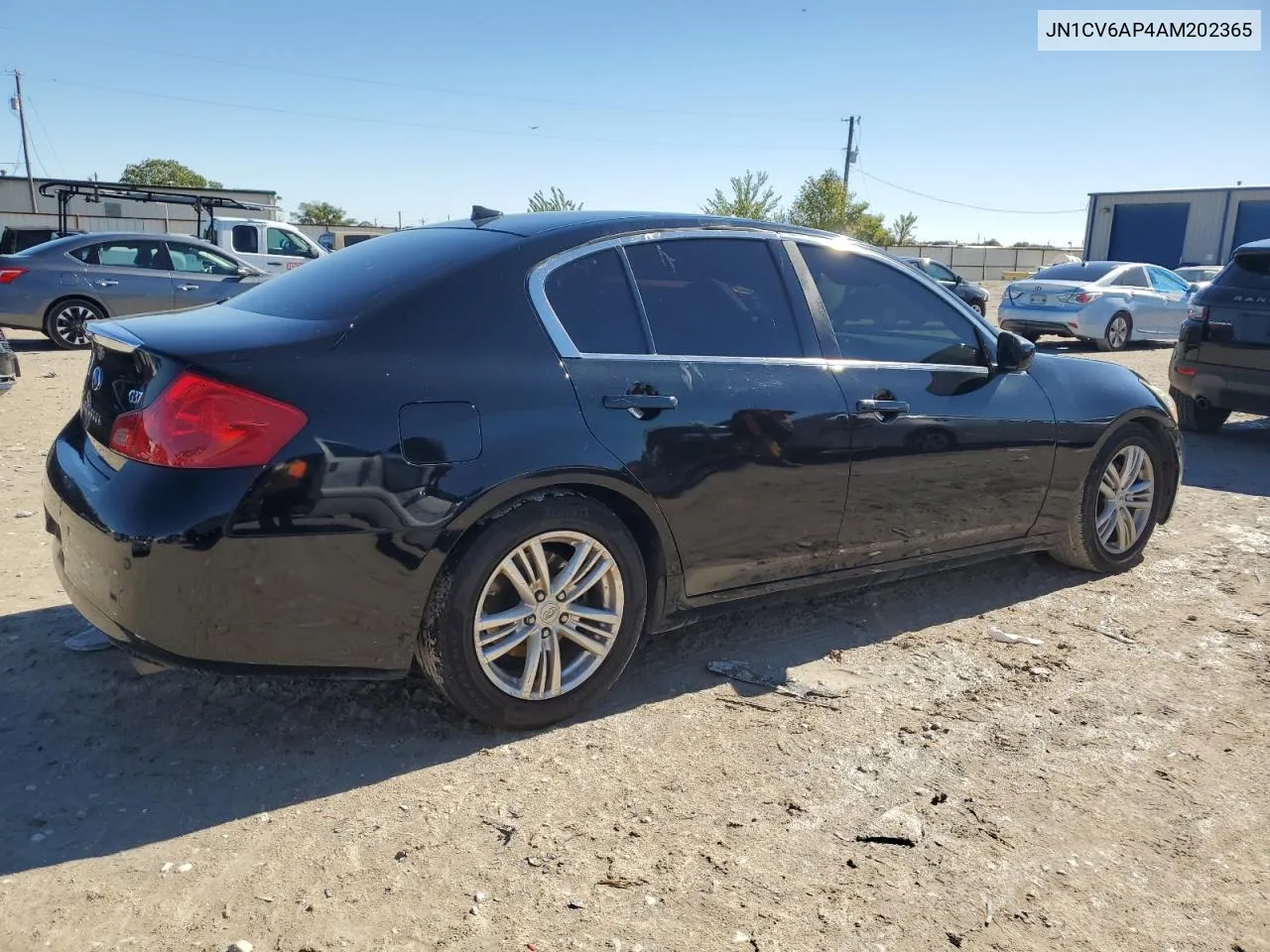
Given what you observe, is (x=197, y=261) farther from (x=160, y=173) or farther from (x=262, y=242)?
(x=160, y=173)

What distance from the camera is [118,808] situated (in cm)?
279

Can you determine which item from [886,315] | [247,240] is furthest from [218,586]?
[247,240]

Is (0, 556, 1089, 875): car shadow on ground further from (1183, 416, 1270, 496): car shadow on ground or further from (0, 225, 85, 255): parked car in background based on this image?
(0, 225, 85, 255): parked car in background

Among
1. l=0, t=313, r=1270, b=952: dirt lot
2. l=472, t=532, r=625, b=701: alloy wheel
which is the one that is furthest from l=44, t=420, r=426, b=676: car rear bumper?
l=0, t=313, r=1270, b=952: dirt lot

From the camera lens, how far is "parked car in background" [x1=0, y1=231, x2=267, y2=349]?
12.4m

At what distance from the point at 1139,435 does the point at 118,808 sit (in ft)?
15.2

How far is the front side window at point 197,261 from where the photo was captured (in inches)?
523

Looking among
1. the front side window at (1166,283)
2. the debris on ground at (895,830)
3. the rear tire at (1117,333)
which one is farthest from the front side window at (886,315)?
the front side window at (1166,283)

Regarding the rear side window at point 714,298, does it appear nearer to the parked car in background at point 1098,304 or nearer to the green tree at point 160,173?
the parked car in background at point 1098,304

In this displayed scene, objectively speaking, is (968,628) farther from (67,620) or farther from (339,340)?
(67,620)

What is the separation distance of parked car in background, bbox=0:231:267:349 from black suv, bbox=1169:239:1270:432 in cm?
1039

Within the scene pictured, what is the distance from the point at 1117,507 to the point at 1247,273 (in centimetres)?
465

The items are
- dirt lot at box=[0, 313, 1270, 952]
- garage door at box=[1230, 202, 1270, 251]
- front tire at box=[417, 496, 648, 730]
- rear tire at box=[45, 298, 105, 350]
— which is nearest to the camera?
dirt lot at box=[0, 313, 1270, 952]

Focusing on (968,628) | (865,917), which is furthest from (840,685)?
(865,917)
